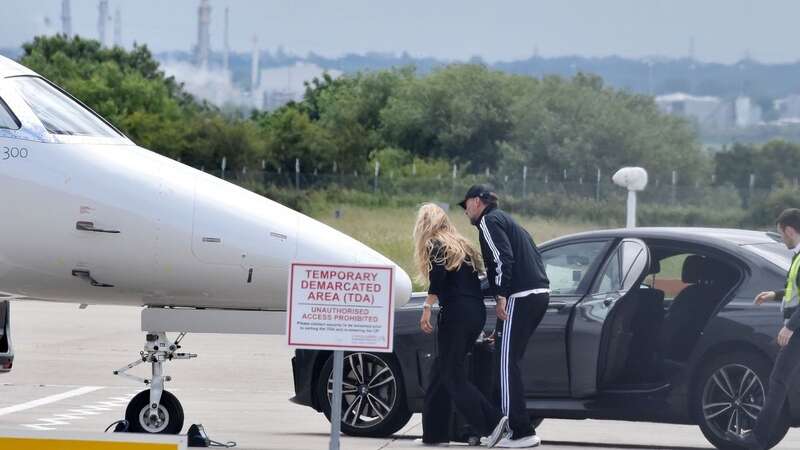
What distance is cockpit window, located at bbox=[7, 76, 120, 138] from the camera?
357 inches

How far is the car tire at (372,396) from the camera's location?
34.4ft

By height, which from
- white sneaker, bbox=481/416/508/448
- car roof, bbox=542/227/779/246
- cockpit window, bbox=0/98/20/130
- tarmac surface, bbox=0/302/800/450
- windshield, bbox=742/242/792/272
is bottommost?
tarmac surface, bbox=0/302/800/450

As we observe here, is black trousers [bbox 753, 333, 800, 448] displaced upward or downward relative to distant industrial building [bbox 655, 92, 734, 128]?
downward

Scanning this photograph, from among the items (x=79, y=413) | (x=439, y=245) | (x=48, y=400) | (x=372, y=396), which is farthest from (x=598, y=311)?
(x=48, y=400)

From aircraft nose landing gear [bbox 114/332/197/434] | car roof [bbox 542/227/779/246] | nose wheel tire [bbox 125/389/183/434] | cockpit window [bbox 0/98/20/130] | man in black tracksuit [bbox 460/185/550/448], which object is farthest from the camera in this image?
car roof [bbox 542/227/779/246]

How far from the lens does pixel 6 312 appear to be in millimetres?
9820

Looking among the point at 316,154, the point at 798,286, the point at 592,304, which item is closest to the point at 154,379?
the point at 592,304

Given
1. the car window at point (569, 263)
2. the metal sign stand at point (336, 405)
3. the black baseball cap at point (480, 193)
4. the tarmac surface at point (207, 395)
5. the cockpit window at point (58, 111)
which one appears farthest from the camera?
the tarmac surface at point (207, 395)

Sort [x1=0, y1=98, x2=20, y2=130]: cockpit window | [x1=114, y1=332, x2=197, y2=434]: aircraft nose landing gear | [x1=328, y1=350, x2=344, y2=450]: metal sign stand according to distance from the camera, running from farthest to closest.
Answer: [x1=114, y1=332, x2=197, y2=434]: aircraft nose landing gear
[x1=0, y1=98, x2=20, y2=130]: cockpit window
[x1=328, y1=350, x2=344, y2=450]: metal sign stand

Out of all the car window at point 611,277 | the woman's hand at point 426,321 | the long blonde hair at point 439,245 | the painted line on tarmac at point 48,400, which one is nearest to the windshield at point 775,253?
the car window at point 611,277

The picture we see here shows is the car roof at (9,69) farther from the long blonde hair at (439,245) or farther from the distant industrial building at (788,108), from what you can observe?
the distant industrial building at (788,108)

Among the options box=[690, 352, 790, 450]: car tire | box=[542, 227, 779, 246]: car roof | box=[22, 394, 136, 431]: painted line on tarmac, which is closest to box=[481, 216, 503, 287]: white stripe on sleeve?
box=[542, 227, 779, 246]: car roof

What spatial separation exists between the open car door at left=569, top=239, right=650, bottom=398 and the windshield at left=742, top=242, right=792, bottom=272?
0.72 meters

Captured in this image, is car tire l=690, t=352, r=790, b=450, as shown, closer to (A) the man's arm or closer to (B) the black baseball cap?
(A) the man's arm
